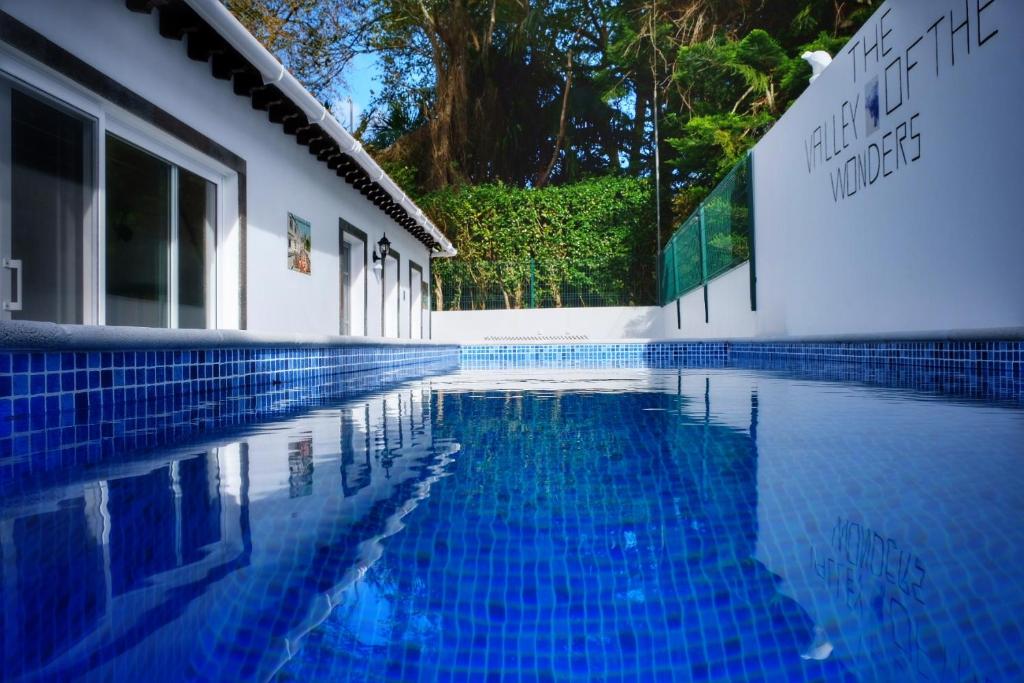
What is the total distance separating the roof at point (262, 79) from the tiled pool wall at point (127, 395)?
2.29m

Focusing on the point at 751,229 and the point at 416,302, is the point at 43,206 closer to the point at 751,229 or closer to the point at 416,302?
the point at 751,229

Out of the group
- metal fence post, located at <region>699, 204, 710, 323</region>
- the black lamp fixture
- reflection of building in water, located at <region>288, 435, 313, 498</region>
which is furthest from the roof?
metal fence post, located at <region>699, 204, 710, 323</region>

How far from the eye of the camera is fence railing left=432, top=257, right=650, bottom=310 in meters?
16.5

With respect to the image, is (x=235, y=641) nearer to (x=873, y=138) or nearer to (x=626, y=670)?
(x=626, y=670)

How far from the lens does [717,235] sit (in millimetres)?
10492

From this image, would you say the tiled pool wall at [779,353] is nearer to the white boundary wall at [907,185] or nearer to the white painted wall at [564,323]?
the white boundary wall at [907,185]

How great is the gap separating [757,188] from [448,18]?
11473 mm

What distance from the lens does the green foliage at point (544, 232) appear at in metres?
16.7

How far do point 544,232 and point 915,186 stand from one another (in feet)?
40.1

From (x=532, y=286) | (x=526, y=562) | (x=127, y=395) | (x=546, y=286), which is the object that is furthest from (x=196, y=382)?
(x=546, y=286)

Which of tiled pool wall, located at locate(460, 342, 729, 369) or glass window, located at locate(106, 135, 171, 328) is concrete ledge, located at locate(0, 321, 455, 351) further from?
tiled pool wall, located at locate(460, 342, 729, 369)

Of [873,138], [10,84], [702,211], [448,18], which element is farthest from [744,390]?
[448,18]

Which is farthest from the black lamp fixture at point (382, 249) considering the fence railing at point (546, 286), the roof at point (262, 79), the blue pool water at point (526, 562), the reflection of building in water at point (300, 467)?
the blue pool water at point (526, 562)

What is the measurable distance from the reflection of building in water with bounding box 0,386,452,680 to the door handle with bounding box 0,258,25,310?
269cm
